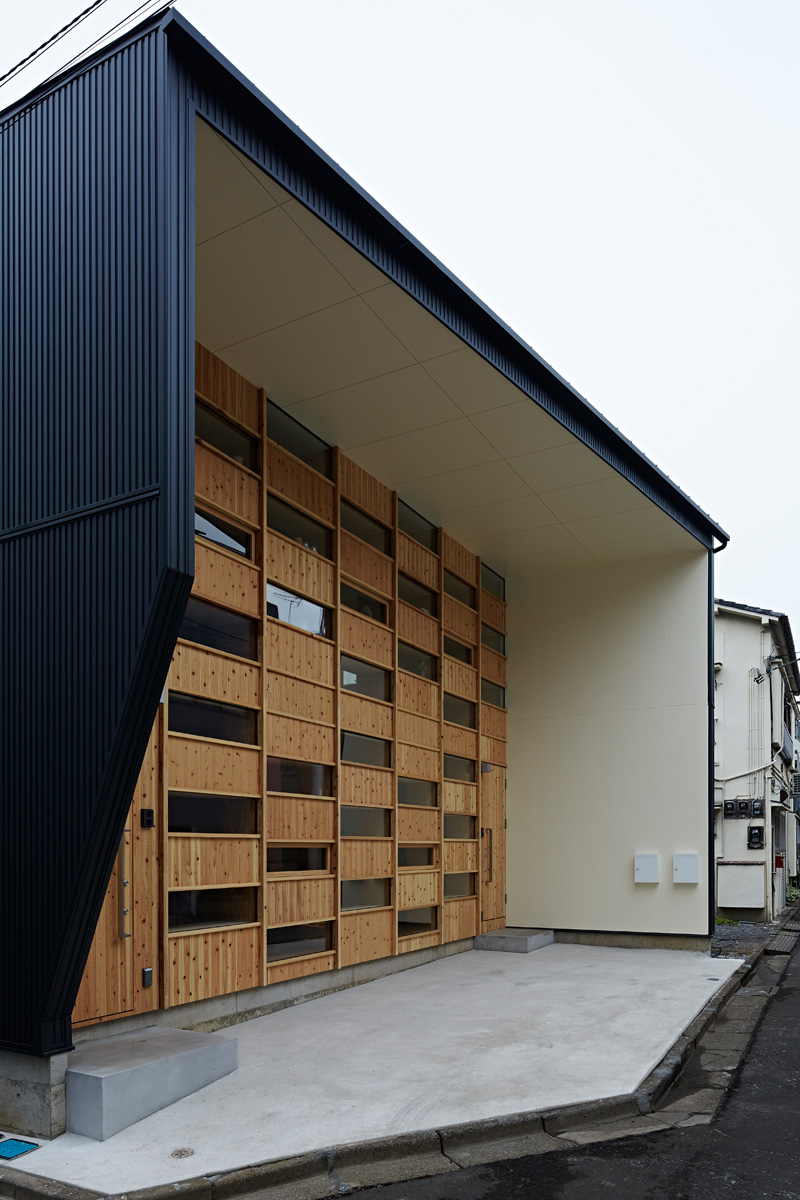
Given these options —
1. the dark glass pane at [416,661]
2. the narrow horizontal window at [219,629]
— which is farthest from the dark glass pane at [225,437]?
the dark glass pane at [416,661]

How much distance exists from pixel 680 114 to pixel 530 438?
755cm

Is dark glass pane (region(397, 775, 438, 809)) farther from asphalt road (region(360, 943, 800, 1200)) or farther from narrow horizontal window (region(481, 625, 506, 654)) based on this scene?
asphalt road (region(360, 943, 800, 1200))

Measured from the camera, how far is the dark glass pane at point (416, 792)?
1301 cm

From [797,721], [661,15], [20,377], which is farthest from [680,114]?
[797,721]

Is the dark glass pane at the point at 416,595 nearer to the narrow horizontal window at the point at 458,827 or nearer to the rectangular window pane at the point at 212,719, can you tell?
the narrow horizontal window at the point at 458,827

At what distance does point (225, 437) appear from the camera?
9688 millimetres

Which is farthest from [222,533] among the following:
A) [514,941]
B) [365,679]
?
[514,941]

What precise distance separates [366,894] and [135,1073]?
602cm

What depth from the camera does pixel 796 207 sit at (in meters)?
19.8

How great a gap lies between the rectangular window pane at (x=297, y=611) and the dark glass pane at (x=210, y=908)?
2.84 m

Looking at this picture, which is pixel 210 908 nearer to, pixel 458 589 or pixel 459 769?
pixel 459 769

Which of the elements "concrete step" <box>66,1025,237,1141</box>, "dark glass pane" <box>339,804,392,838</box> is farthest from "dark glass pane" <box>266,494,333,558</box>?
"concrete step" <box>66,1025,237,1141</box>

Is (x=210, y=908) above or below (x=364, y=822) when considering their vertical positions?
below

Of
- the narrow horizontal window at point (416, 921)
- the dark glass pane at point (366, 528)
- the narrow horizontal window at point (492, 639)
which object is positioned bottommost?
the narrow horizontal window at point (416, 921)
